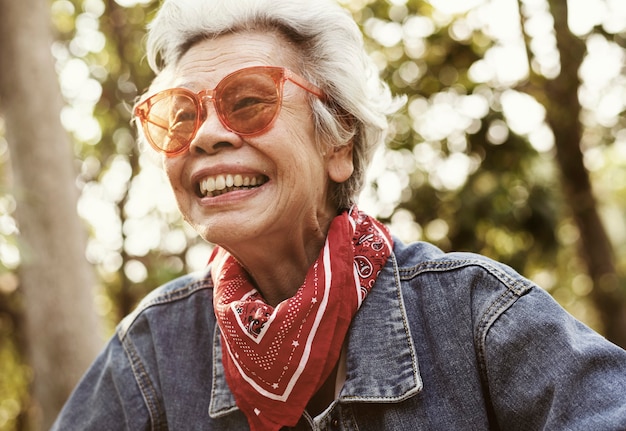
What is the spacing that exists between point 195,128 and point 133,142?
19.9ft

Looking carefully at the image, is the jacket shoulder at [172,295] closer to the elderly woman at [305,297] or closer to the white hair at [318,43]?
the elderly woman at [305,297]

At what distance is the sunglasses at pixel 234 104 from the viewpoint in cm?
182

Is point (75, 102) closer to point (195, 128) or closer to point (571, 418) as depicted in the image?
point (195, 128)

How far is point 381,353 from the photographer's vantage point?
180 centimetres

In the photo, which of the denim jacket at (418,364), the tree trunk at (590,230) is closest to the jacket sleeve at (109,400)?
the denim jacket at (418,364)

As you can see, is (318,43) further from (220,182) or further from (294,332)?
(294,332)

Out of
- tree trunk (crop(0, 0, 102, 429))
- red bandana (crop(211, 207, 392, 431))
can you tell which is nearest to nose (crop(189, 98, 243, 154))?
red bandana (crop(211, 207, 392, 431))

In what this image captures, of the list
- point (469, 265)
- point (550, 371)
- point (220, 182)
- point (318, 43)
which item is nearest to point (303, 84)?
point (318, 43)

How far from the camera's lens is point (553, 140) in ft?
20.5

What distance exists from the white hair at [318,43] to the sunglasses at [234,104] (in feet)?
0.33

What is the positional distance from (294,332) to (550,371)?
2.20ft

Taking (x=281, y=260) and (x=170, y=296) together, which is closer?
(x=281, y=260)

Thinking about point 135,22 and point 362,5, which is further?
point 135,22

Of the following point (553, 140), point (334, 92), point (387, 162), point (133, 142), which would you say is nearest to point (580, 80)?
point (553, 140)
